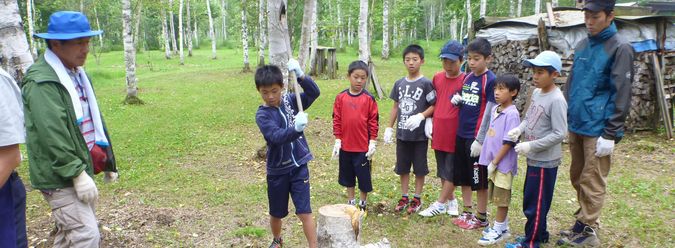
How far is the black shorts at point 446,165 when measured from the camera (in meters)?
4.63

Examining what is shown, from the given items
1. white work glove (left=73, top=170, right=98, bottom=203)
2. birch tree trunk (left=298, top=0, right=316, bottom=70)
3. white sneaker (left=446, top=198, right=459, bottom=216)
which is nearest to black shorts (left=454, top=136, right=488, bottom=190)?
white sneaker (left=446, top=198, right=459, bottom=216)

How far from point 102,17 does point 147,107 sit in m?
34.7

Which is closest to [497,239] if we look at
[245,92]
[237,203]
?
[237,203]

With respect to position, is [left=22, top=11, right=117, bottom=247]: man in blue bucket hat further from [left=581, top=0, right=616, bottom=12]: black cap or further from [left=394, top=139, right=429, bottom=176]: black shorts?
[left=581, top=0, right=616, bottom=12]: black cap

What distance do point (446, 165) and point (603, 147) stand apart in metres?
1.48

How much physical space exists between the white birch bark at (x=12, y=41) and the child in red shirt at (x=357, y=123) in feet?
13.6

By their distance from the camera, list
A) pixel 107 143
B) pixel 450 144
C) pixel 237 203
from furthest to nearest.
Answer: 1. pixel 237 203
2. pixel 450 144
3. pixel 107 143

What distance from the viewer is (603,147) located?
3750 millimetres

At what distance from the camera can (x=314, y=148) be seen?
808 centimetres

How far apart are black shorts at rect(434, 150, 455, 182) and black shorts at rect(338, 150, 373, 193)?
793mm

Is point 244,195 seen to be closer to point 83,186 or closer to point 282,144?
point 282,144

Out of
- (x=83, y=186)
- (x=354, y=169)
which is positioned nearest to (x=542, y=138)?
(x=354, y=169)

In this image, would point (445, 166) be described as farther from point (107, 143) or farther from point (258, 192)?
point (107, 143)

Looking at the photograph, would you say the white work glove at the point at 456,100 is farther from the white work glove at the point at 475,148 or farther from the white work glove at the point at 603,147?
the white work glove at the point at 603,147
